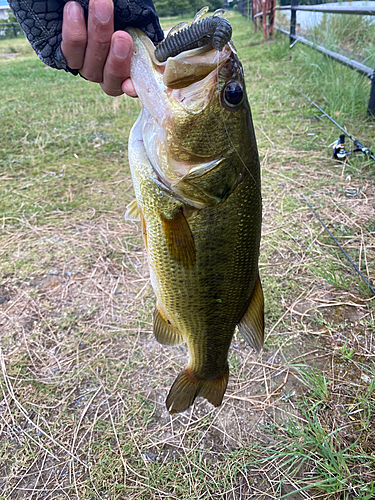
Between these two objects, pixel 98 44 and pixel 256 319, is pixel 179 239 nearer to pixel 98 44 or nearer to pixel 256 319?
pixel 256 319

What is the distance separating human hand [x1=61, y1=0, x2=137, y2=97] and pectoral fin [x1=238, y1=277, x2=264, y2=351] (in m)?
0.90

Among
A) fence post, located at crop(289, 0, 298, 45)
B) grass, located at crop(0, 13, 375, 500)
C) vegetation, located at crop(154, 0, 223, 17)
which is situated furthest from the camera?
vegetation, located at crop(154, 0, 223, 17)

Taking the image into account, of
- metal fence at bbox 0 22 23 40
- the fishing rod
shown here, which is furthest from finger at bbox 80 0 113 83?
metal fence at bbox 0 22 23 40

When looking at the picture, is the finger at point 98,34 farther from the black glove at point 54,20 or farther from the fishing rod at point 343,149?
the fishing rod at point 343,149

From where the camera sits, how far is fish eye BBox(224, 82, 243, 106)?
108 cm

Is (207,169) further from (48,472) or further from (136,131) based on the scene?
(48,472)

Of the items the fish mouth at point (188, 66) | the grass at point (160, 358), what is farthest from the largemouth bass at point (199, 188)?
the grass at point (160, 358)

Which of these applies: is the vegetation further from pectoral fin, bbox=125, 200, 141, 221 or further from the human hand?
pectoral fin, bbox=125, 200, 141, 221

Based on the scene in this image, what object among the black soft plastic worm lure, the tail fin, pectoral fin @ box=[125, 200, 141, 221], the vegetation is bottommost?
the tail fin

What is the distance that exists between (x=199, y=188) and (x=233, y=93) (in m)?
0.31

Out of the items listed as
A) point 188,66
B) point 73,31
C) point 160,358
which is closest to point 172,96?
point 188,66

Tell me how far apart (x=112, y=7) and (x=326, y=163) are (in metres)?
3.28

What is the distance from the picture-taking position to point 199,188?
1.17 metres

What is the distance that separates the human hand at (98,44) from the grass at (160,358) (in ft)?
5.35
